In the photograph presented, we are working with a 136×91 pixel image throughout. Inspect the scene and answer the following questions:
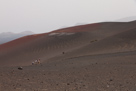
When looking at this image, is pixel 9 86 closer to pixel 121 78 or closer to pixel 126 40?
pixel 121 78

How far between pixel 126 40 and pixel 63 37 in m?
17.2

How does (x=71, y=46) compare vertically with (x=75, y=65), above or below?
below

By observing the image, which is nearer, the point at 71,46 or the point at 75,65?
the point at 75,65

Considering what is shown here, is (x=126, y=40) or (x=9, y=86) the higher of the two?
(x=9, y=86)

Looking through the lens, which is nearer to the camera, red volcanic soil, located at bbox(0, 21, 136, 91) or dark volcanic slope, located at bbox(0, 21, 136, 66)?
red volcanic soil, located at bbox(0, 21, 136, 91)

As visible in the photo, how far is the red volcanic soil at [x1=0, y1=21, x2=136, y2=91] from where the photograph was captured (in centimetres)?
756

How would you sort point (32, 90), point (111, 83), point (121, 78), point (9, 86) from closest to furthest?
point (32, 90) → point (9, 86) → point (111, 83) → point (121, 78)

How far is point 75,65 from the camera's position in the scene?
13750 millimetres

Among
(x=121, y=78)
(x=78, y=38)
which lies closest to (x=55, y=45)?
(x=78, y=38)

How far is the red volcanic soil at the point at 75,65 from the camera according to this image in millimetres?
7559

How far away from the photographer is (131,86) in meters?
7.41

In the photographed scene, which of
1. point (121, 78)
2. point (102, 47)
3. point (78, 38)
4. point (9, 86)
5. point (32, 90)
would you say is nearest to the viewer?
point (32, 90)

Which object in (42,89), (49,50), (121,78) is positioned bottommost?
(49,50)

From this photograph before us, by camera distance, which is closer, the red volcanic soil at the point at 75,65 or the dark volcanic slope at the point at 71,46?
the red volcanic soil at the point at 75,65
